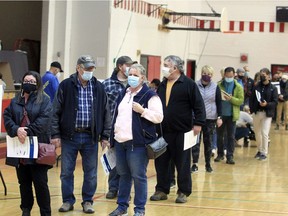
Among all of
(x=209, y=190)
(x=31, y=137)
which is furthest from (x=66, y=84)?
(x=209, y=190)

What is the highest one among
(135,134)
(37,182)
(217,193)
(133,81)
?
(133,81)

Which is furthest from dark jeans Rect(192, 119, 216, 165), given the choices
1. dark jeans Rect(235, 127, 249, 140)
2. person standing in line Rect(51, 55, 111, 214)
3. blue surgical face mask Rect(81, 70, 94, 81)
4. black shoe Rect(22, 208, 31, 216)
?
black shoe Rect(22, 208, 31, 216)

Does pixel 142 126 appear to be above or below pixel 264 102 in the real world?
below

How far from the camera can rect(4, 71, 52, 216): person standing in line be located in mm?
7371

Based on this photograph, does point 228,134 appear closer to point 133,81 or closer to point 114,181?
point 114,181

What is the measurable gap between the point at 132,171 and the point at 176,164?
1524 mm

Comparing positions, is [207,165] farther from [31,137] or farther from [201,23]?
[201,23]

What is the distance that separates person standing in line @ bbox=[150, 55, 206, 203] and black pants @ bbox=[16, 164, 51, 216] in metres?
2.22

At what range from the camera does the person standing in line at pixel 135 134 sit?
7902mm

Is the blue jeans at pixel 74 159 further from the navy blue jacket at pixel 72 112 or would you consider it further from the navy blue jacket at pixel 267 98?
the navy blue jacket at pixel 267 98

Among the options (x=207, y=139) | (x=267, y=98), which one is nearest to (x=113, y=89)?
(x=207, y=139)

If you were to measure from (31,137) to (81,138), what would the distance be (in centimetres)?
93

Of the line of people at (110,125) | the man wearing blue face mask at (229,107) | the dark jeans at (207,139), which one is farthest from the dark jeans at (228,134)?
the line of people at (110,125)

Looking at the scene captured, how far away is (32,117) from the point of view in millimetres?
7422
